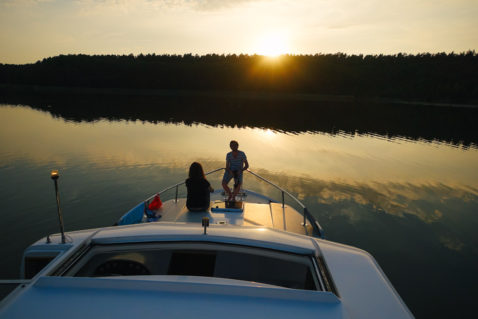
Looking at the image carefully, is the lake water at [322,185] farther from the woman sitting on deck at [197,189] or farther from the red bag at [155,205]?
the woman sitting on deck at [197,189]

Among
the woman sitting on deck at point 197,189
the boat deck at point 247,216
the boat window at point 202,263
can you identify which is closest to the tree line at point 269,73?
the boat deck at point 247,216

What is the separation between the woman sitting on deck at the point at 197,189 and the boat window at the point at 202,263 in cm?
257

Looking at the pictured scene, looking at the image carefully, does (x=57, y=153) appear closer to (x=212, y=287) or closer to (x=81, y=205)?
(x=81, y=205)

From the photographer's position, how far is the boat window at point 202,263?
299 centimetres

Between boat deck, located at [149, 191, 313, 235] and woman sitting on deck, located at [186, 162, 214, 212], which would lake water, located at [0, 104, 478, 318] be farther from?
woman sitting on deck, located at [186, 162, 214, 212]

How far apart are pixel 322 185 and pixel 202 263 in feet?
34.1

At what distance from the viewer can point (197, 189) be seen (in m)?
6.52

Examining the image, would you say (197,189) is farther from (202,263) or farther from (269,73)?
(269,73)

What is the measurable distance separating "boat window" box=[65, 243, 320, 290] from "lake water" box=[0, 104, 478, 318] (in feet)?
13.3

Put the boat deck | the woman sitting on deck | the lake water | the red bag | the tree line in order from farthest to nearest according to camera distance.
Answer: the tree line → the lake water → the red bag → the boat deck → the woman sitting on deck

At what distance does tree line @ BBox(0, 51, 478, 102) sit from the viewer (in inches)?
3600

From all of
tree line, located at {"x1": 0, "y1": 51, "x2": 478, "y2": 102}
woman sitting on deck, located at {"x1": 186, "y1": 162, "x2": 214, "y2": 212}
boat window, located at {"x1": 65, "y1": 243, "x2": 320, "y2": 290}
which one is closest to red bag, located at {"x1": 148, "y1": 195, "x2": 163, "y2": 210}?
woman sitting on deck, located at {"x1": 186, "y1": 162, "x2": 214, "y2": 212}

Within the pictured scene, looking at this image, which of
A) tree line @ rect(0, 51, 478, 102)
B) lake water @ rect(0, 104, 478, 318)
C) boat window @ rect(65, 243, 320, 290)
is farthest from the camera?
tree line @ rect(0, 51, 478, 102)

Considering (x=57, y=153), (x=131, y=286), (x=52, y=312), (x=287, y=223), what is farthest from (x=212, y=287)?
(x=57, y=153)
